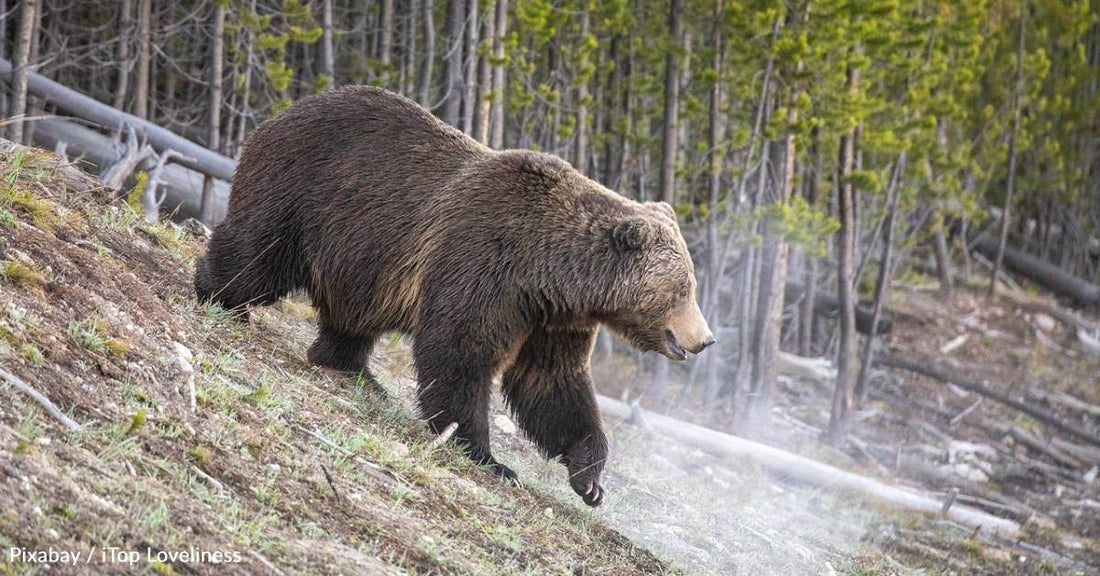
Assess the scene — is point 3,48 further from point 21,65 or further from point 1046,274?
point 1046,274

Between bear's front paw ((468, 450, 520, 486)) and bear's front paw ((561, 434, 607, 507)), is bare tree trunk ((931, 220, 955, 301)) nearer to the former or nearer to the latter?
bear's front paw ((561, 434, 607, 507))

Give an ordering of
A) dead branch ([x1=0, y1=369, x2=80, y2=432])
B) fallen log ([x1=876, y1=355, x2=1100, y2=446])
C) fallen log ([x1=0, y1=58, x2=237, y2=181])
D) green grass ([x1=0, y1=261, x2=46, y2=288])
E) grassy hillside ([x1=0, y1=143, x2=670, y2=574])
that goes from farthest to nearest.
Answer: fallen log ([x1=876, y1=355, x2=1100, y2=446])
fallen log ([x1=0, y1=58, x2=237, y2=181])
green grass ([x1=0, y1=261, x2=46, y2=288])
dead branch ([x1=0, y1=369, x2=80, y2=432])
grassy hillside ([x1=0, y1=143, x2=670, y2=574])

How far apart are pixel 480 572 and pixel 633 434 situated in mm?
5713

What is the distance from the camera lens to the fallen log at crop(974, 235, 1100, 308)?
961 inches

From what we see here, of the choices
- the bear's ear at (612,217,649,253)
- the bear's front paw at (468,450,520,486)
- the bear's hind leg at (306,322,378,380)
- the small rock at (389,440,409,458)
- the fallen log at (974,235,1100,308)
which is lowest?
the fallen log at (974,235,1100,308)

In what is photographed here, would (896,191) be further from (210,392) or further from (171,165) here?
(210,392)

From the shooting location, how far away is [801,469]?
11.5 metres

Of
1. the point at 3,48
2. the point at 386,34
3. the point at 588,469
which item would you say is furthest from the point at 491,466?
the point at 3,48

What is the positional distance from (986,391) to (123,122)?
1293cm

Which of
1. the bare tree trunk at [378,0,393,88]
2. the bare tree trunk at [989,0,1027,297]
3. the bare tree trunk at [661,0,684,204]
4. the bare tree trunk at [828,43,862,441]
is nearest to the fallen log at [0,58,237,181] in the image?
the bare tree trunk at [378,0,393,88]

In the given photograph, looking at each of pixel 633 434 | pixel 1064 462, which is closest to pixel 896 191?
pixel 1064 462

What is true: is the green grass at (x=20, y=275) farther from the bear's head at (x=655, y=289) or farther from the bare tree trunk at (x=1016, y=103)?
the bare tree trunk at (x=1016, y=103)

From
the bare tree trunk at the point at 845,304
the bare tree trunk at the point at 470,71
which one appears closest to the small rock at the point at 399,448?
the bare tree trunk at the point at 470,71

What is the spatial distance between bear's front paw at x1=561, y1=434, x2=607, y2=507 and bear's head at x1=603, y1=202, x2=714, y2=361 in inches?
25.7
